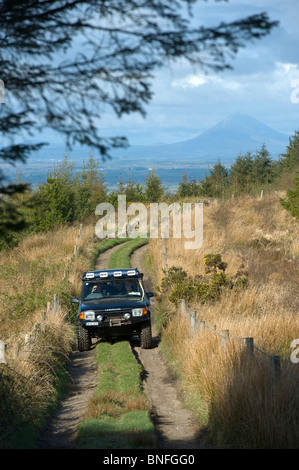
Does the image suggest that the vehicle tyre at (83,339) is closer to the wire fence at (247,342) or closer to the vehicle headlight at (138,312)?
the vehicle headlight at (138,312)

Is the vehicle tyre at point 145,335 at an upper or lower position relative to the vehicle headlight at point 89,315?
lower

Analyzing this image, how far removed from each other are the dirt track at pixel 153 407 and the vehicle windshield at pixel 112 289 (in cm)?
138

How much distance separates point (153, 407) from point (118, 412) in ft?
3.01

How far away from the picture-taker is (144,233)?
41250 mm

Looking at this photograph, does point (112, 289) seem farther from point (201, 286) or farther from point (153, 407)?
A: point (153, 407)

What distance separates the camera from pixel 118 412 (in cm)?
827

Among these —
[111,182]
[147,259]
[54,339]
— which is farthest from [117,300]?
[111,182]

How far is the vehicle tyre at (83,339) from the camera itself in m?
13.0

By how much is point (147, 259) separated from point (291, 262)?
8800 mm

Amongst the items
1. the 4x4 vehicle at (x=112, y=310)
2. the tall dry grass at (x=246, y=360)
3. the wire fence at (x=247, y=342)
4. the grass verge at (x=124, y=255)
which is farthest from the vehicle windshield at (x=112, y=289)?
the grass verge at (x=124, y=255)

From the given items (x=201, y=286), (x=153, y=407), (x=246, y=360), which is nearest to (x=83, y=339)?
(x=201, y=286)

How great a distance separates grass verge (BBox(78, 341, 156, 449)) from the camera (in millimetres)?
6734

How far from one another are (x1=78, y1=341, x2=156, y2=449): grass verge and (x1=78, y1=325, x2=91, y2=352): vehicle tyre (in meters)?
1.06
